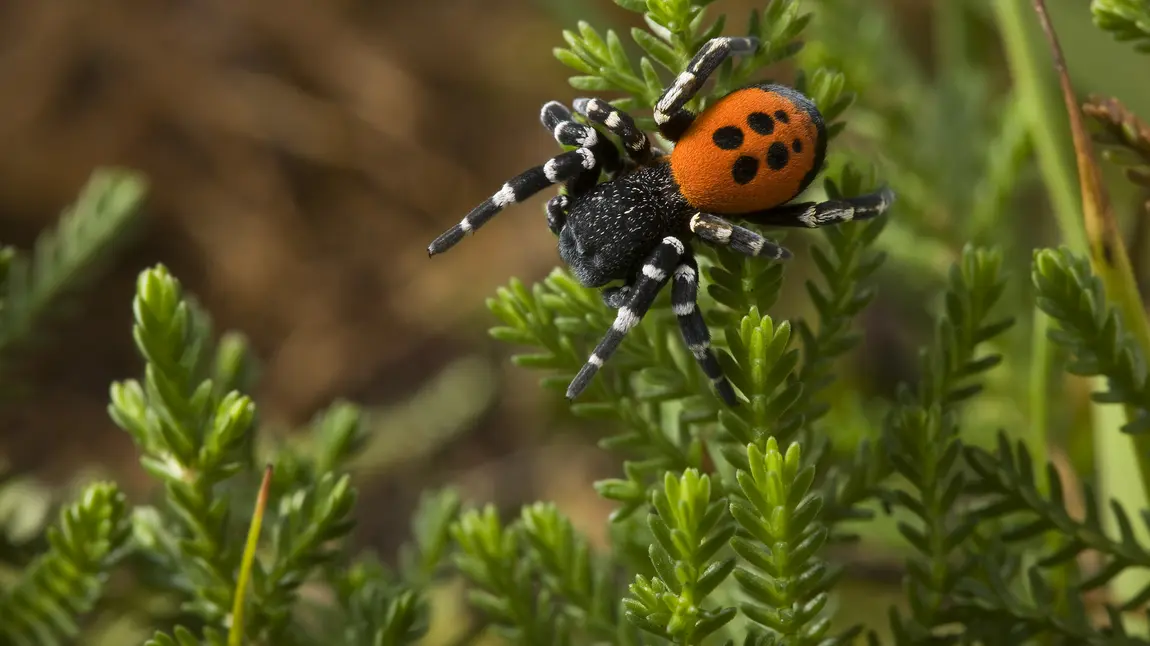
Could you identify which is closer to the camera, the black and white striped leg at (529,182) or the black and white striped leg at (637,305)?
the black and white striped leg at (637,305)

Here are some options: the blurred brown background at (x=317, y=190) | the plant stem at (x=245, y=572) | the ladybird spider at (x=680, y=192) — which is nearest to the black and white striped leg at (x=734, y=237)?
the ladybird spider at (x=680, y=192)

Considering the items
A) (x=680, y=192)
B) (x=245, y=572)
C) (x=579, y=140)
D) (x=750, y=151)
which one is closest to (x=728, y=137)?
Result: (x=750, y=151)

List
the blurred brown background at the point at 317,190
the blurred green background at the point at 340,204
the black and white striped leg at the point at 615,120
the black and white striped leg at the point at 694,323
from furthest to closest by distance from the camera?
the blurred brown background at the point at 317,190
the blurred green background at the point at 340,204
the black and white striped leg at the point at 615,120
the black and white striped leg at the point at 694,323

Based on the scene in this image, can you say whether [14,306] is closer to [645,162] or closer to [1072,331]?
[645,162]

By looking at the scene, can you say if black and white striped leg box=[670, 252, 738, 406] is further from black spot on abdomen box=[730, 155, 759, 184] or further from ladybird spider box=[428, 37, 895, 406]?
black spot on abdomen box=[730, 155, 759, 184]

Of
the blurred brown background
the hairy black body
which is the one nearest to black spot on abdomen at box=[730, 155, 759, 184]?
the hairy black body

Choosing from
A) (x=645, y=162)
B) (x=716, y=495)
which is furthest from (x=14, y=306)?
(x=716, y=495)

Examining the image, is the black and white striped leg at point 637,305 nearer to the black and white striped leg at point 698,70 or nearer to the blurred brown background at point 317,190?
the black and white striped leg at point 698,70
